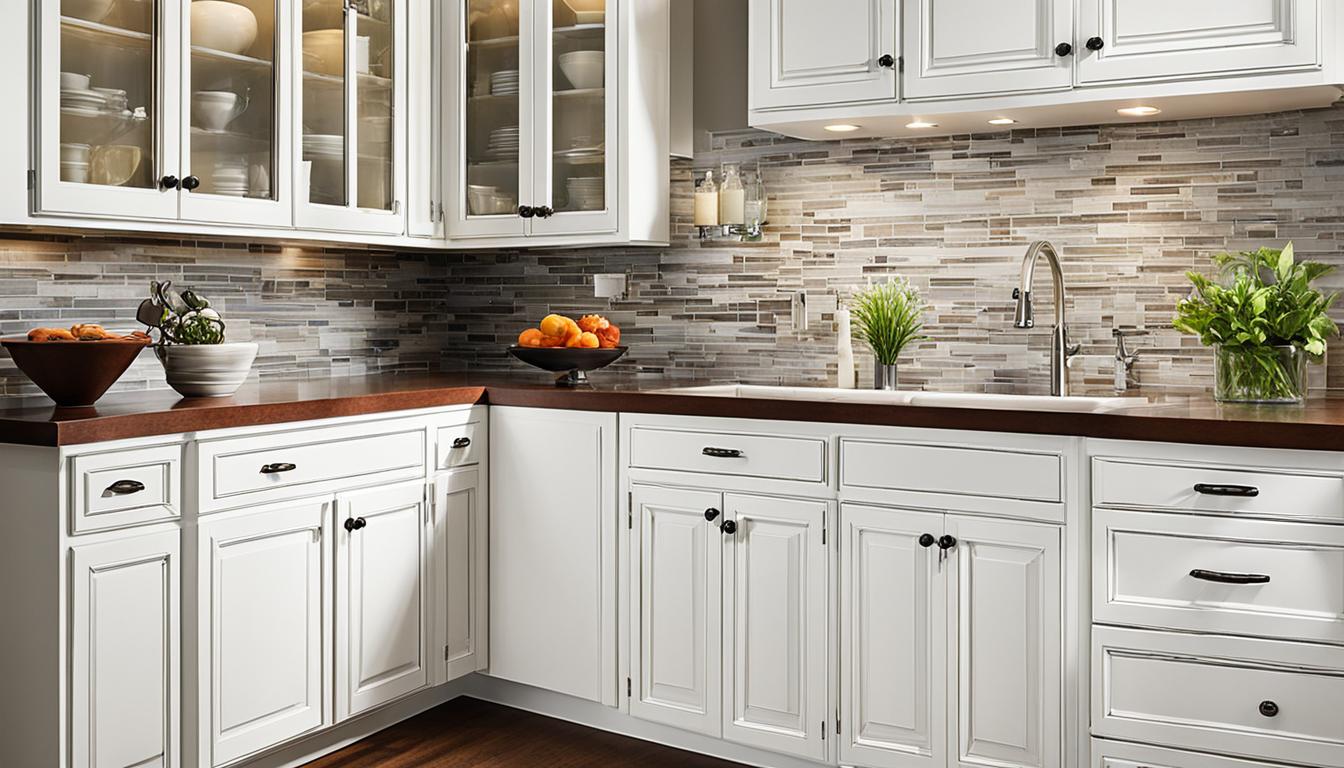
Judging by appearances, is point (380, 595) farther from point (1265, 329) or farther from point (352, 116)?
point (1265, 329)

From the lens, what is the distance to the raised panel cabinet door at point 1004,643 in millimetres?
2494

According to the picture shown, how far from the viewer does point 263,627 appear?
270 cm

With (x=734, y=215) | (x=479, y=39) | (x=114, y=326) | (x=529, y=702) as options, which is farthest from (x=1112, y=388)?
(x=114, y=326)

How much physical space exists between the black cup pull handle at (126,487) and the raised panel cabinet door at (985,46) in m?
1.95

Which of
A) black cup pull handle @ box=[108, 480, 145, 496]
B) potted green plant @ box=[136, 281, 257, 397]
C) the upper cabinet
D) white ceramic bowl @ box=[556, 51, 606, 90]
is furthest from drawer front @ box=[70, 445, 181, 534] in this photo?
white ceramic bowl @ box=[556, 51, 606, 90]

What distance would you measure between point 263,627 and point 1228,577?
2.02 metres

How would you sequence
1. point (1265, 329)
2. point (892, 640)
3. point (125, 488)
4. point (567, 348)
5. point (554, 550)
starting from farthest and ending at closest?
point (567, 348) → point (554, 550) → point (892, 640) → point (1265, 329) → point (125, 488)

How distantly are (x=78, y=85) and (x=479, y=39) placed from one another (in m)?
1.25

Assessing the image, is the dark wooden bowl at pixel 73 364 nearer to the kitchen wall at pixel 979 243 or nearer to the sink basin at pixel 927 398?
the sink basin at pixel 927 398

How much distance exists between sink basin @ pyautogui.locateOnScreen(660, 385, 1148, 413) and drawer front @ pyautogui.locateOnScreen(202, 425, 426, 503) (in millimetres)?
690

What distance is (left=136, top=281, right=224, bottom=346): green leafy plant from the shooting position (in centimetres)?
287

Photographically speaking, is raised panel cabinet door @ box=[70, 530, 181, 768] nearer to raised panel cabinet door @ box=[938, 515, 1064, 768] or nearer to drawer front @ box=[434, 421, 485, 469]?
drawer front @ box=[434, 421, 485, 469]

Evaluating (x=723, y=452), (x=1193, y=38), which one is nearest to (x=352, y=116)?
(x=723, y=452)

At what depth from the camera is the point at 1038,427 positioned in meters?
2.48
